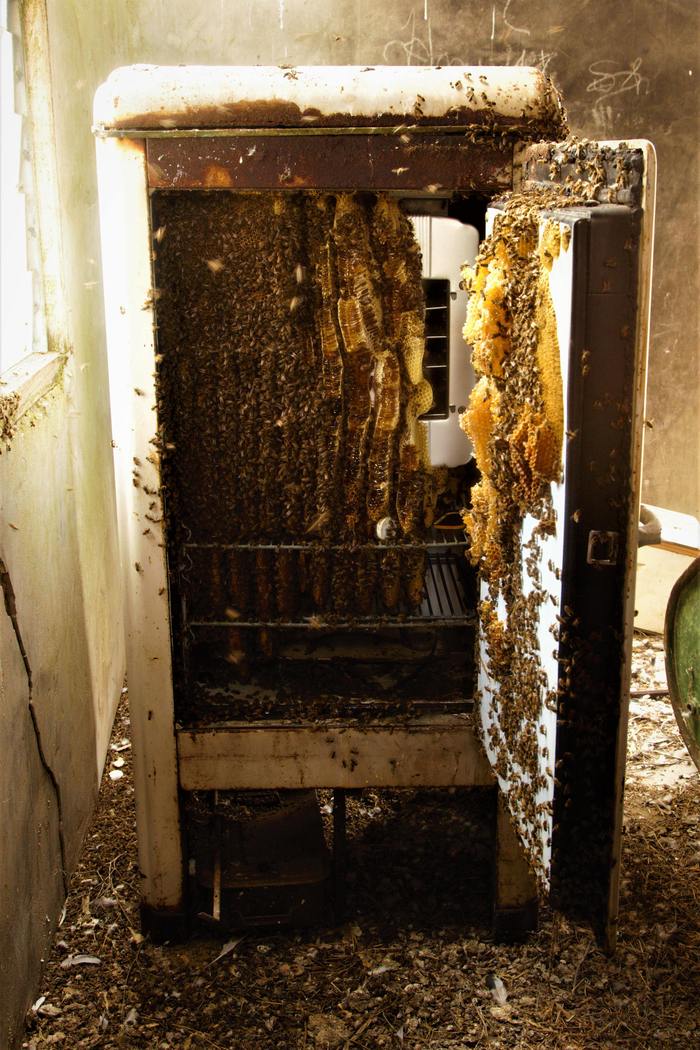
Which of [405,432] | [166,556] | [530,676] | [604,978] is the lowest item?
[604,978]

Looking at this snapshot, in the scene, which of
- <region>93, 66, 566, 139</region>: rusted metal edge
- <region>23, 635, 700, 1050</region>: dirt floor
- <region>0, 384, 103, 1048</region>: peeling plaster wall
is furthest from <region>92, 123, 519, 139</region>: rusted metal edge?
<region>23, 635, 700, 1050</region>: dirt floor

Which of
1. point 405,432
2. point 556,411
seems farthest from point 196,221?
point 556,411

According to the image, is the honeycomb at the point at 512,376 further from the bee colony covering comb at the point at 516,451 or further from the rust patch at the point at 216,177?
the rust patch at the point at 216,177

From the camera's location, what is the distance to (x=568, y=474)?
5.25ft

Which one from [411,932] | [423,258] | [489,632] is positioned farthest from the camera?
[411,932]

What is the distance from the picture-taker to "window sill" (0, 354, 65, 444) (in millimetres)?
2178

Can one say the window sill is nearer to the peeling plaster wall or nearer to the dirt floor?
the peeling plaster wall

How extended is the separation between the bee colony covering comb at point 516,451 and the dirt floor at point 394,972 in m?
0.61

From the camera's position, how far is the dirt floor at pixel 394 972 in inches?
89.1

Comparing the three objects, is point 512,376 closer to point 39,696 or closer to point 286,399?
point 286,399

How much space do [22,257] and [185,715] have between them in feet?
4.33

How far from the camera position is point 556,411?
1652mm

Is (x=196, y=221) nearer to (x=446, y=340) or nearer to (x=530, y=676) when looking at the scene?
(x=446, y=340)

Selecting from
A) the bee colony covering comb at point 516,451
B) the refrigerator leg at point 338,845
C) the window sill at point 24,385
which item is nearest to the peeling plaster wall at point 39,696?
the window sill at point 24,385
